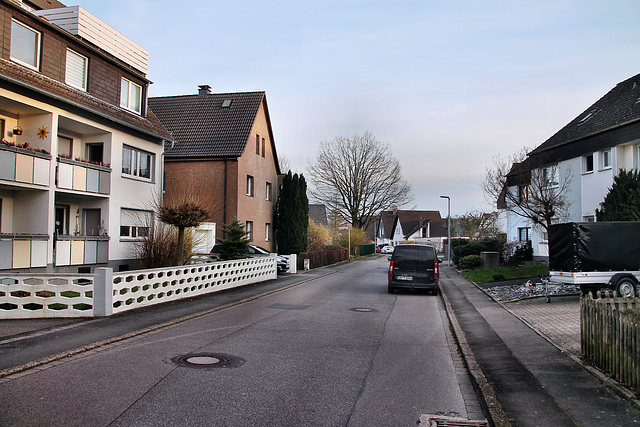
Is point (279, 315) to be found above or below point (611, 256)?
below

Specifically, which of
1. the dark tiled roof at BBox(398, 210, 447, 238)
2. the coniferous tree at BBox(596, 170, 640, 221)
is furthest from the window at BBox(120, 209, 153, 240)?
the dark tiled roof at BBox(398, 210, 447, 238)

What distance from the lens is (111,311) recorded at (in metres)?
11.0

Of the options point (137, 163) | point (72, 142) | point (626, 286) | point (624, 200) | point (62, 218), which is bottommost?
point (626, 286)

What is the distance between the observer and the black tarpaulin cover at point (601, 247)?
14.4 metres

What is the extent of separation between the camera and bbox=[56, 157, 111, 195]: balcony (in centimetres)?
1634

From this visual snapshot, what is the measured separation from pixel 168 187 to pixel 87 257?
12687 mm

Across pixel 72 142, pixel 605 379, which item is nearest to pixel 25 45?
pixel 72 142

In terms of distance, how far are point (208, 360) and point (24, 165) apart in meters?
11.0

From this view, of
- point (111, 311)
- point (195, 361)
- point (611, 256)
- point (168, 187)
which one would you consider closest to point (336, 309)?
point (111, 311)

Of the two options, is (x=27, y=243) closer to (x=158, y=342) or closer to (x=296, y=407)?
(x=158, y=342)

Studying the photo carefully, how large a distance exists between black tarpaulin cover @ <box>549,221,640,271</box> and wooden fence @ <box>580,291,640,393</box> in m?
7.08

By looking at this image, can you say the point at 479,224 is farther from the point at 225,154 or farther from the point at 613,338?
the point at 613,338

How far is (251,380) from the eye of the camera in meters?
6.23

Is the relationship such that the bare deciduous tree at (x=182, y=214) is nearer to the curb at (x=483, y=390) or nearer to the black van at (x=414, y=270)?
the black van at (x=414, y=270)
